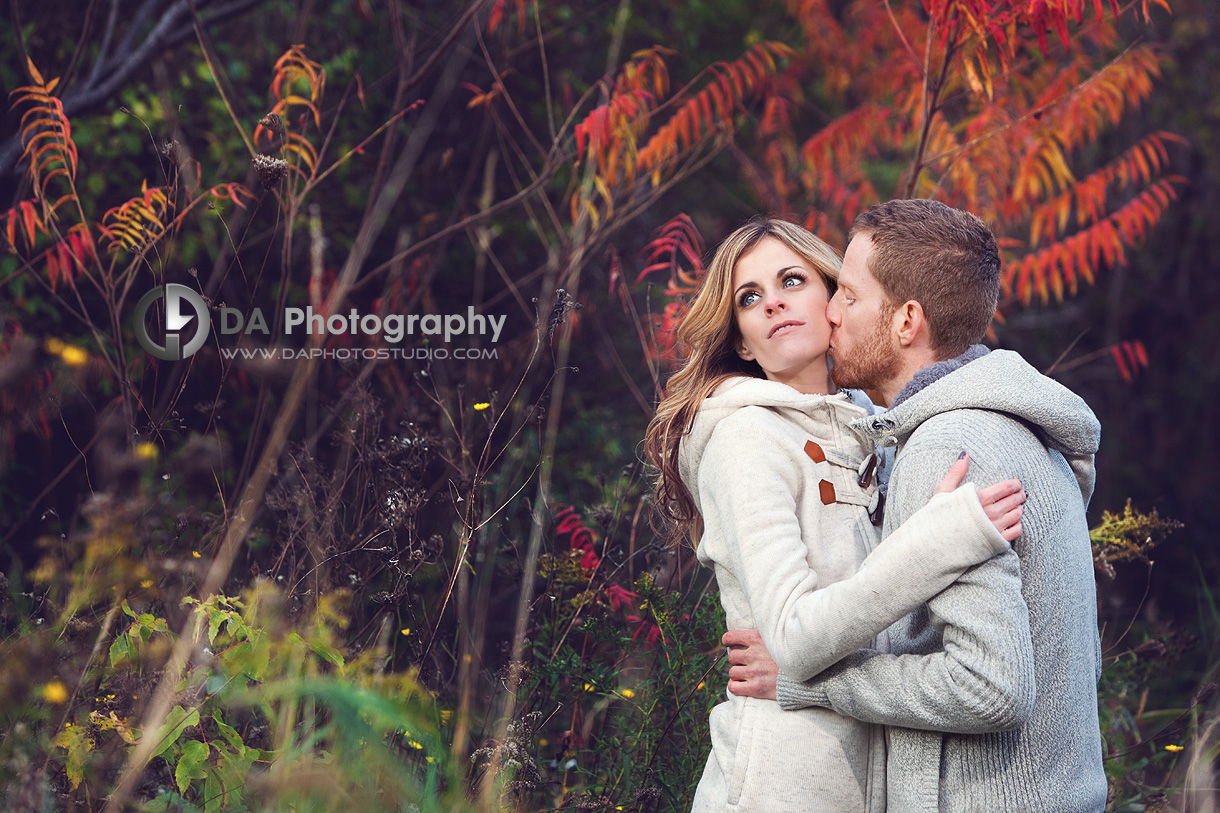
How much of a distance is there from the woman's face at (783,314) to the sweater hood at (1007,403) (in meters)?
0.43

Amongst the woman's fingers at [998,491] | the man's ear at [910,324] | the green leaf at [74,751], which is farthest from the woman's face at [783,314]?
the green leaf at [74,751]

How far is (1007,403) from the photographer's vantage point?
2.01 metres

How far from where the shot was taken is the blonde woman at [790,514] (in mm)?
1861

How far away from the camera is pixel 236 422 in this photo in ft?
17.6

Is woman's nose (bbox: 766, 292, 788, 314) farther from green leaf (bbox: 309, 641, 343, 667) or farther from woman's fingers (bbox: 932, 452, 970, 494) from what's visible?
green leaf (bbox: 309, 641, 343, 667)

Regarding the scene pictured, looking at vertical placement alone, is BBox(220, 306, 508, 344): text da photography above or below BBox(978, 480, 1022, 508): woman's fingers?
above

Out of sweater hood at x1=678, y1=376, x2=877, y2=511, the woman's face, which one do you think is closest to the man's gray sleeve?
sweater hood at x1=678, y1=376, x2=877, y2=511

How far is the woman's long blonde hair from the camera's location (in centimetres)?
264

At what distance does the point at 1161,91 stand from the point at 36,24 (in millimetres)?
8997

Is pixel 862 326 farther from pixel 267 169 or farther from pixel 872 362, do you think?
pixel 267 169

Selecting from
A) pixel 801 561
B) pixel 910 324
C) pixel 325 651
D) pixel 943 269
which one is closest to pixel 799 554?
pixel 801 561

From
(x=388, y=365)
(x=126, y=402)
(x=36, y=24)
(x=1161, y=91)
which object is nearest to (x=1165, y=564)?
(x=1161, y=91)

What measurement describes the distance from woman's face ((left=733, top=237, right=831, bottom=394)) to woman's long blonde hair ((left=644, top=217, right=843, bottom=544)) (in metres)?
0.02

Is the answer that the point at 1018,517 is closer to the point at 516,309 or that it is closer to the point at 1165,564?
the point at 516,309
